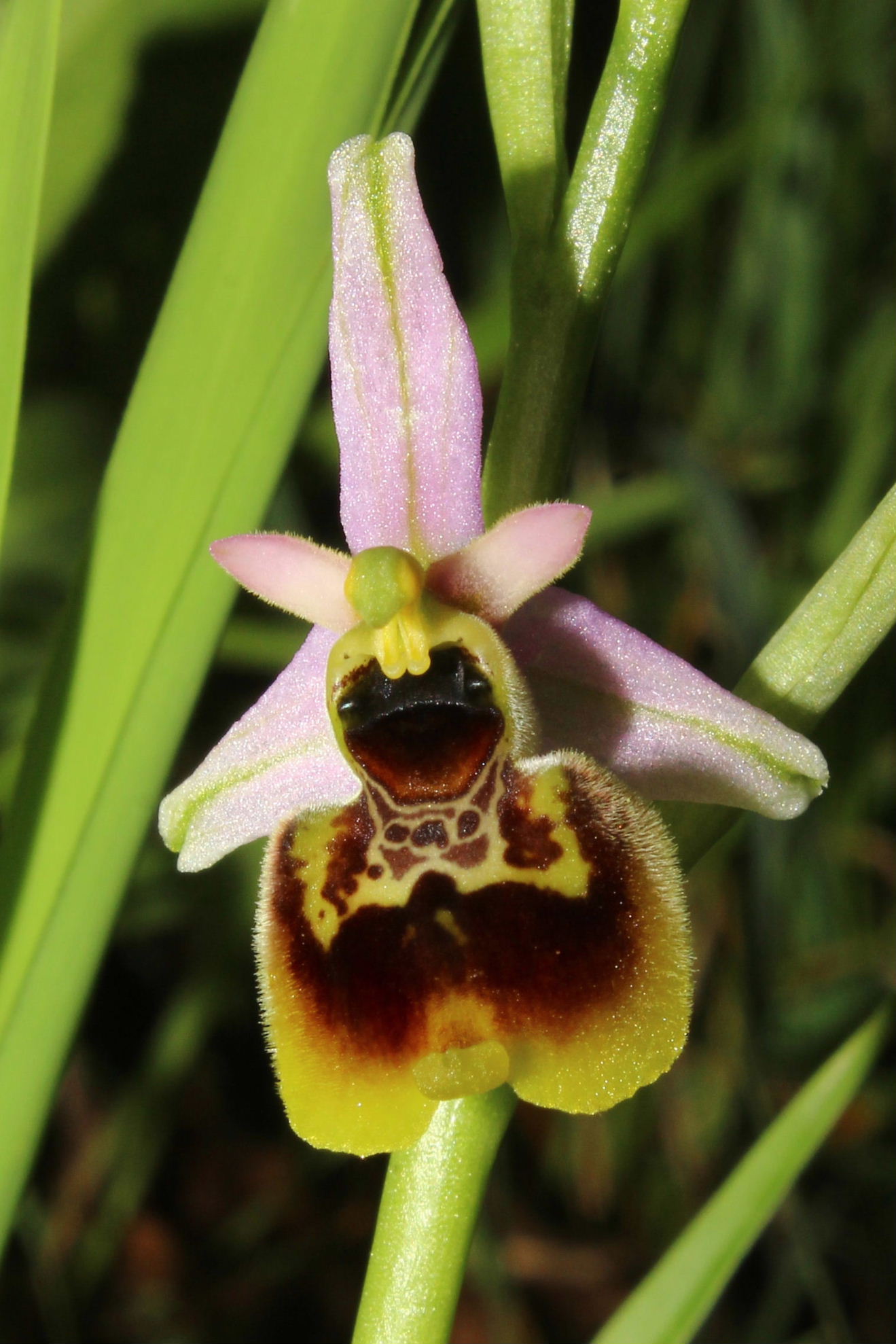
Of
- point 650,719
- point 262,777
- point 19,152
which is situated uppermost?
point 19,152

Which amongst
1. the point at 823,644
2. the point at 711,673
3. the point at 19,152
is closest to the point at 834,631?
the point at 823,644

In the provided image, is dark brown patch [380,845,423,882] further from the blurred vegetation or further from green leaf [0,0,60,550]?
the blurred vegetation

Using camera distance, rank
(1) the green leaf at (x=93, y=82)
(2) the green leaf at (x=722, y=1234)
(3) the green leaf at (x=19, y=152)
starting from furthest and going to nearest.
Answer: (1) the green leaf at (x=93, y=82) < (2) the green leaf at (x=722, y=1234) < (3) the green leaf at (x=19, y=152)

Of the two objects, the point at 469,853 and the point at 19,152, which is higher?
the point at 19,152

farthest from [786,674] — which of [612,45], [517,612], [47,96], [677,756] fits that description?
[47,96]

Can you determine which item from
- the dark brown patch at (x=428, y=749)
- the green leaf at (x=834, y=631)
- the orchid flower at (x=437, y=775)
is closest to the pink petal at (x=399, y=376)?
the orchid flower at (x=437, y=775)

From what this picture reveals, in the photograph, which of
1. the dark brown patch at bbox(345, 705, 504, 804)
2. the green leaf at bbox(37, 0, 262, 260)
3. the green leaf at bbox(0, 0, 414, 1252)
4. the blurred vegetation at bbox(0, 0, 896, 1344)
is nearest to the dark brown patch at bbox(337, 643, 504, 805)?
the dark brown patch at bbox(345, 705, 504, 804)

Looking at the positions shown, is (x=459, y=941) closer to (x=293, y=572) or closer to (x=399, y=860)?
(x=399, y=860)

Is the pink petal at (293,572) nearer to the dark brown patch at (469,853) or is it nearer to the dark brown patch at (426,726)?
the dark brown patch at (426,726)
